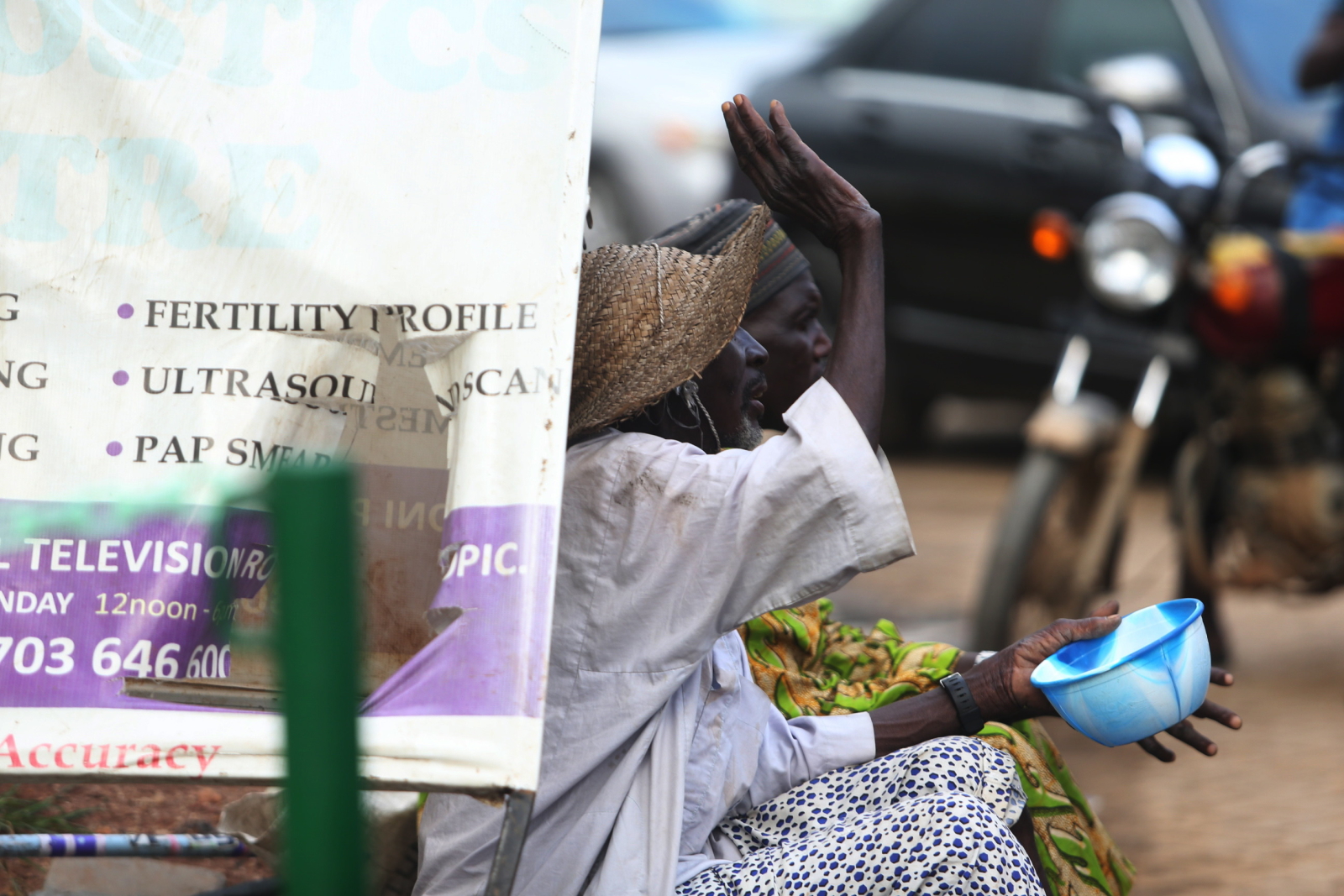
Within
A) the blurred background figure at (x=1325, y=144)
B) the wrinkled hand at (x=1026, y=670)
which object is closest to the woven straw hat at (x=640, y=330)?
the wrinkled hand at (x=1026, y=670)

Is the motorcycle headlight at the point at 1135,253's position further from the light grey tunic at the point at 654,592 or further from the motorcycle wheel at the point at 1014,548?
the light grey tunic at the point at 654,592

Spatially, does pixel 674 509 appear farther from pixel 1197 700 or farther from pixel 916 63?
pixel 916 63

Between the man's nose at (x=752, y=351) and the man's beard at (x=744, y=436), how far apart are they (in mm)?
79

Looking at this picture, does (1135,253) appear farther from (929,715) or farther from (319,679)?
(319,679)

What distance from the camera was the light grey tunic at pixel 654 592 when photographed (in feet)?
5.40

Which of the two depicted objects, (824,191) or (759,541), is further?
(824,191)

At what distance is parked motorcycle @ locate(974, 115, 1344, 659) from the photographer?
374 centimetres

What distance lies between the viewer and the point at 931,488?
654 cm

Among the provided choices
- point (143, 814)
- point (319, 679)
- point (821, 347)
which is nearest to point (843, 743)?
point (821, 347)

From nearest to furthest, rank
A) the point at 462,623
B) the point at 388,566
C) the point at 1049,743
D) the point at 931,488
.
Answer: the point at 462,623 → the point at 388,566 → the point at 1049,743 → the point at 931,488

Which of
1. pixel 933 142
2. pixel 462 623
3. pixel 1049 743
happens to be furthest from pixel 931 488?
pixel 462 623

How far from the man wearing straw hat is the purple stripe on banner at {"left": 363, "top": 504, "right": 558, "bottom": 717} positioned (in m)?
0.28

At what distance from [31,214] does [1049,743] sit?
1.52 metres

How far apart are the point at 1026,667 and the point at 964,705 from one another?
0.39ft
